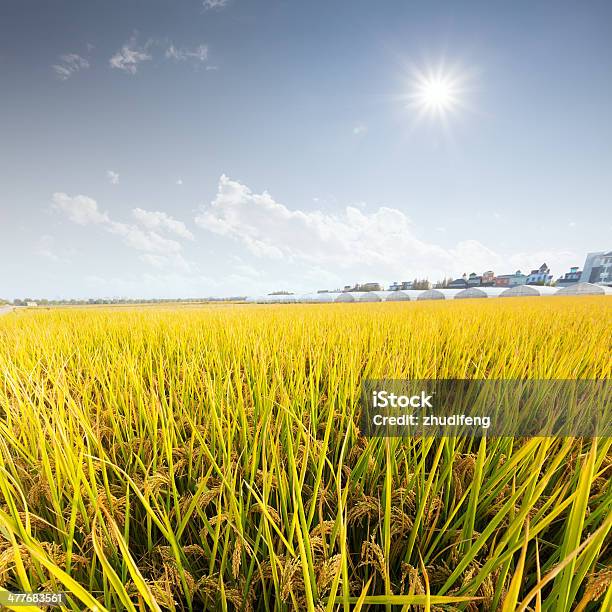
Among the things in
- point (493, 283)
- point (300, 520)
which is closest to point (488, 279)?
point (493, 283)

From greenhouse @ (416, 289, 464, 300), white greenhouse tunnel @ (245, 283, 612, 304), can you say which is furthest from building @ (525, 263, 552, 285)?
greenhouse @ (416, 289, 464, 300)

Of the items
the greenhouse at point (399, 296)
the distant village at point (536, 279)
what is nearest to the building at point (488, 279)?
the distant village at point (536, 279)

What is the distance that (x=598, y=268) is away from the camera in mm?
40844

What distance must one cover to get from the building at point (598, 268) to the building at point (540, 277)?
165 inches

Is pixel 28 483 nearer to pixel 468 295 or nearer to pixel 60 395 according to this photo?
pixel 60 395

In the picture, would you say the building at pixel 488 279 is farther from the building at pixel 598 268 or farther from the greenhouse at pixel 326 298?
the greenhouse at pixel 326 298

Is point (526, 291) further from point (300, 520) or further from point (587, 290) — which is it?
point (300, 520)

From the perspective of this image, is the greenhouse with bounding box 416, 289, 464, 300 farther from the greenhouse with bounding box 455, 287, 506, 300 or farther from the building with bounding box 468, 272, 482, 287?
the building with bounding box 468, 272, 482, 287

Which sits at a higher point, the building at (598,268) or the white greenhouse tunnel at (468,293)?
the building at (598,268)

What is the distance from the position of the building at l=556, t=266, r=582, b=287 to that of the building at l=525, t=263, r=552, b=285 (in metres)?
1.54

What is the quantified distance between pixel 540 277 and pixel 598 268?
6848mm

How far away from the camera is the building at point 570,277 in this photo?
→ 4438 cm

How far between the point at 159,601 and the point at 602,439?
117cm

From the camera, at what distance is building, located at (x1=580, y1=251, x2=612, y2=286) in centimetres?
3972
